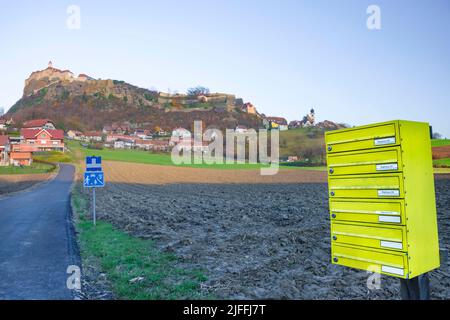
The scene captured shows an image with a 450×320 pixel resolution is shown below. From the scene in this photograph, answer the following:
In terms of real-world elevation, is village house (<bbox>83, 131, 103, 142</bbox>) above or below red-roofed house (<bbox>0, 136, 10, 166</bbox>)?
above

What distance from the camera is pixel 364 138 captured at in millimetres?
4309

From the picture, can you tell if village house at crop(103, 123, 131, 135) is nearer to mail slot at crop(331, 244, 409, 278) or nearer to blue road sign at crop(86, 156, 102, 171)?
blue road sign at crop(86, 156, 102, 171)

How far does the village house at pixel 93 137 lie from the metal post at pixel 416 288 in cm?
11573

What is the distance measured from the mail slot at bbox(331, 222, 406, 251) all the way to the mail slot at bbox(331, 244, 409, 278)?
8cm

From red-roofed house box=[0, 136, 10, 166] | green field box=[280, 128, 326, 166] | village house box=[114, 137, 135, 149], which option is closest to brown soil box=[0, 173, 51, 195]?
red-roofed house box=[0, 136, 10, 166]

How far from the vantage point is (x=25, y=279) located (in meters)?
7.71

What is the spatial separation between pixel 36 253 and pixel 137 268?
403cm

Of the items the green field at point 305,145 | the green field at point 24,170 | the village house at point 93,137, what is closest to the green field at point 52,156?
the green field at point 24,170

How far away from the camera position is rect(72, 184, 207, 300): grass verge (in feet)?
22.3

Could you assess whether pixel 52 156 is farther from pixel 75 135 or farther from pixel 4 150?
pixel 75 135

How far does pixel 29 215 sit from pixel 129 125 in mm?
142935

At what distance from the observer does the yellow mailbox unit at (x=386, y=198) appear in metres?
3.95

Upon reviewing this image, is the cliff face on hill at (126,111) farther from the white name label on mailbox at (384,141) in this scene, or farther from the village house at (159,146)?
the white name label on mailbox at (384,141)
